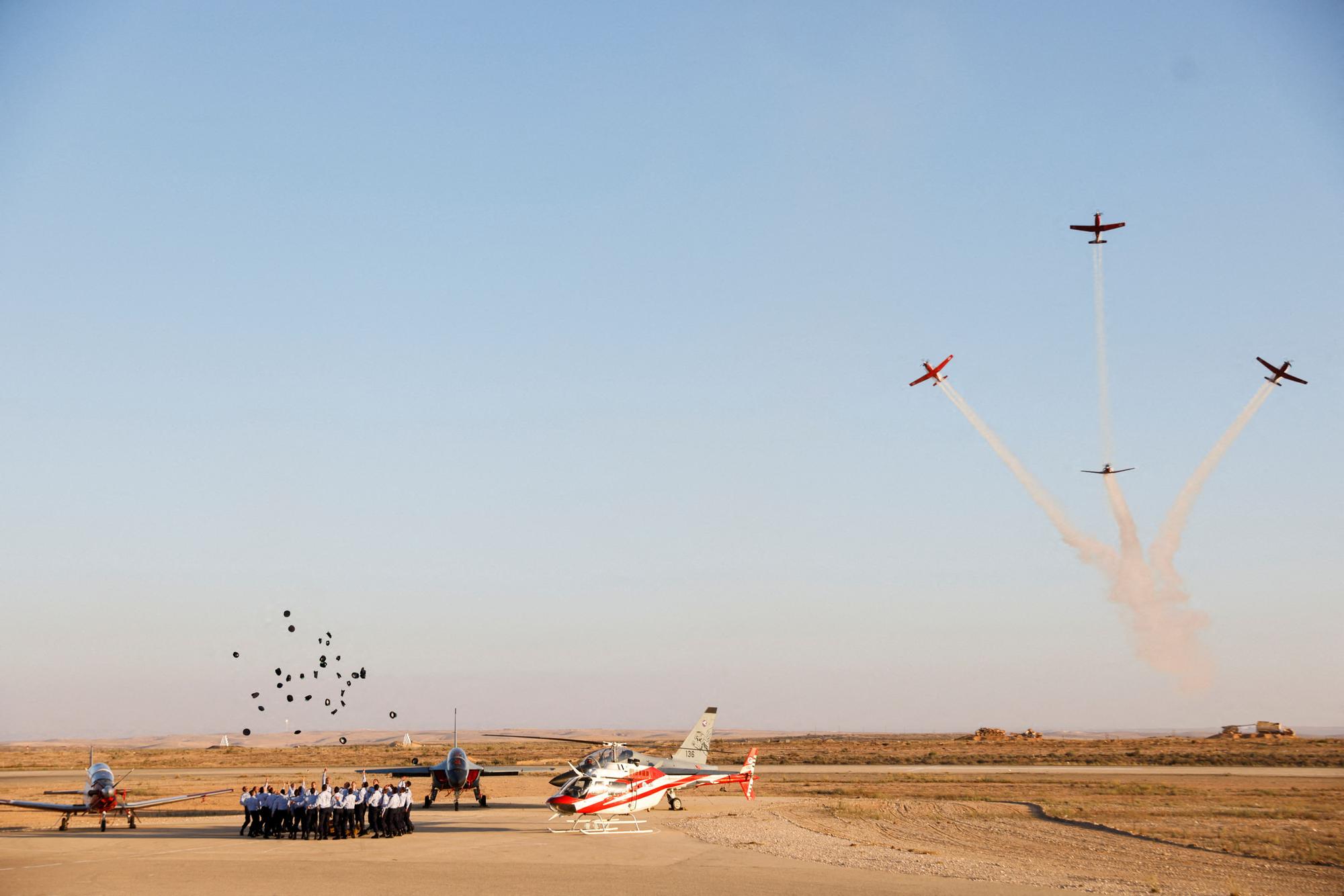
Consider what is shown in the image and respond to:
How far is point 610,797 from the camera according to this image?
108ft

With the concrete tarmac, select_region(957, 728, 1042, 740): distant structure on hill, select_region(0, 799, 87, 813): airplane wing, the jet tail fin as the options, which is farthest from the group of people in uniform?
select_region(957, 728, 1042, 740): distant structure on hill

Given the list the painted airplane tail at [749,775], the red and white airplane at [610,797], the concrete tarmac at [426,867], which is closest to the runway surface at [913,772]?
the painted airplane tail at [749,775]

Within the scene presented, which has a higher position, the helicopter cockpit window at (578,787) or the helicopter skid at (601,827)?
the helicopter cockpit window at (578,787)

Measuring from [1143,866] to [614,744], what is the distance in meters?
16.2

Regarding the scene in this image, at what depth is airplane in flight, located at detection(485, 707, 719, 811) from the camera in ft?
108

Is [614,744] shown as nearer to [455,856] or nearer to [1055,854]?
[455,856]

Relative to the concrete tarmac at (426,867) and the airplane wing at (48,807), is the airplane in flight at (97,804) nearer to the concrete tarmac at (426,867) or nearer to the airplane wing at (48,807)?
the airplane wing at (48,807)

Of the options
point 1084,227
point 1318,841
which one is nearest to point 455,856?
point 1318,841

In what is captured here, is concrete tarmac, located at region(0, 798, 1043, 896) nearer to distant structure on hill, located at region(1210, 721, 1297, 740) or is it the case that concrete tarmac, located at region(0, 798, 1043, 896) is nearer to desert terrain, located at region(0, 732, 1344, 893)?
desert terrain, located at region(0, 732, 1344, 893)

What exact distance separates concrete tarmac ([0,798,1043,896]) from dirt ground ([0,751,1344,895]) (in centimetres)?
10

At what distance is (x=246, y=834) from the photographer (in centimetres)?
3244

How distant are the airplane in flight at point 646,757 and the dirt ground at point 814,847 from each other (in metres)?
1.82

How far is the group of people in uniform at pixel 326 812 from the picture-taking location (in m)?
31.1

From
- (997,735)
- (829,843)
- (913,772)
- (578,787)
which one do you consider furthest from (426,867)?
(997,735)
